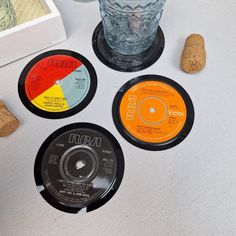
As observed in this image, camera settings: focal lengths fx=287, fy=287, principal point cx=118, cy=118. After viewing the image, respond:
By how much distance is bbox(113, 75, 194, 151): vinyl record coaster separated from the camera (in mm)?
555

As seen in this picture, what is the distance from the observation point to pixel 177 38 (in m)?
0.66

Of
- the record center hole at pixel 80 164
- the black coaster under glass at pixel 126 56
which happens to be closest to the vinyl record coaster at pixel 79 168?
the record center hole at pixel 80 164

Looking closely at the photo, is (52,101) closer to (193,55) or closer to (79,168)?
(79,168)

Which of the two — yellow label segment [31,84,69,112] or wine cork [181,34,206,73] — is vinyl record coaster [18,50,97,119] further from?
wine cork [181,34,206,73]

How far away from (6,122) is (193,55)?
0.39 m

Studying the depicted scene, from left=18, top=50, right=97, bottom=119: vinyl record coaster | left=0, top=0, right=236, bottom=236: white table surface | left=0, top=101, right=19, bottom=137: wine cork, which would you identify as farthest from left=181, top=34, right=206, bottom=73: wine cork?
left=0, top=101, right=19, bottom=137: wine cork

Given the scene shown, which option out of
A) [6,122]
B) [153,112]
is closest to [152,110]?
[153,112]

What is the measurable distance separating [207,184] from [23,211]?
335mm

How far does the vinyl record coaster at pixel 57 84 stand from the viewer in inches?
22.9

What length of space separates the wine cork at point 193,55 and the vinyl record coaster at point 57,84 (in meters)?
0.19

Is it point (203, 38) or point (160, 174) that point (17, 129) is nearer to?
point (160, 174)

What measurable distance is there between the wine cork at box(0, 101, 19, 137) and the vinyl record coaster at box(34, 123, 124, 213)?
0.23 ft

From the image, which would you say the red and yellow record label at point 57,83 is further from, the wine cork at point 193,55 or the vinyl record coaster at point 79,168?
the wine cork at point 193,55

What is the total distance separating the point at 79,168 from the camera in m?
0.53
